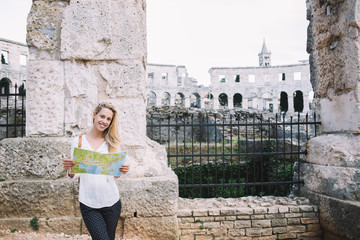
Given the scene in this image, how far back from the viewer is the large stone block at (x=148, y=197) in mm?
2582

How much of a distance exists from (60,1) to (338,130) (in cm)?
375

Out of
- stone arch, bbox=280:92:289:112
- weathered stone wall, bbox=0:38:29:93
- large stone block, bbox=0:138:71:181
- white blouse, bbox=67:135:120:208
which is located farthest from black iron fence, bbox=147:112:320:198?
stone arch, bbox=280:92:289:112

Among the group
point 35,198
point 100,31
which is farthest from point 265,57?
point 35,198

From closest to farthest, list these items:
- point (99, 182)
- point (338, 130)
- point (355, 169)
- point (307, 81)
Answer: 1. point (99, 182)
2. point (355, 169)
3. point (338, 130)
4. point (307, 81)

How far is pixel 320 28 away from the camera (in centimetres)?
369

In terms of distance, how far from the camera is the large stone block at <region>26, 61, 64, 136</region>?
268 cm

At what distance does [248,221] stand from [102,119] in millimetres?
2434

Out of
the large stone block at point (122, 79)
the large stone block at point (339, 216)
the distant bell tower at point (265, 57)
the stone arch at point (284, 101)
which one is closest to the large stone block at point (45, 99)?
the large stone block at point (122, 79)

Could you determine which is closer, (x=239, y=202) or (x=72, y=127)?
(x=72, y=127)

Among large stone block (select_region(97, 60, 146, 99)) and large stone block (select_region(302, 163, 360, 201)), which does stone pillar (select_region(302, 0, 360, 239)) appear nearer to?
large stone block (select_region(302, 163, 360, 201))

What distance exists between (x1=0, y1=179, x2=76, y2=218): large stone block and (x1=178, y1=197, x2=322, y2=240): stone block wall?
4.61 ft

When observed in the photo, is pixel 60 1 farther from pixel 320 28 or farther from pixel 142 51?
pixel 320 28

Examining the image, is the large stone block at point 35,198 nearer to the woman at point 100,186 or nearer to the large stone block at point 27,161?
the large stone block at point 27,161

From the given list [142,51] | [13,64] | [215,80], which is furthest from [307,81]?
Answer: [142,51]
